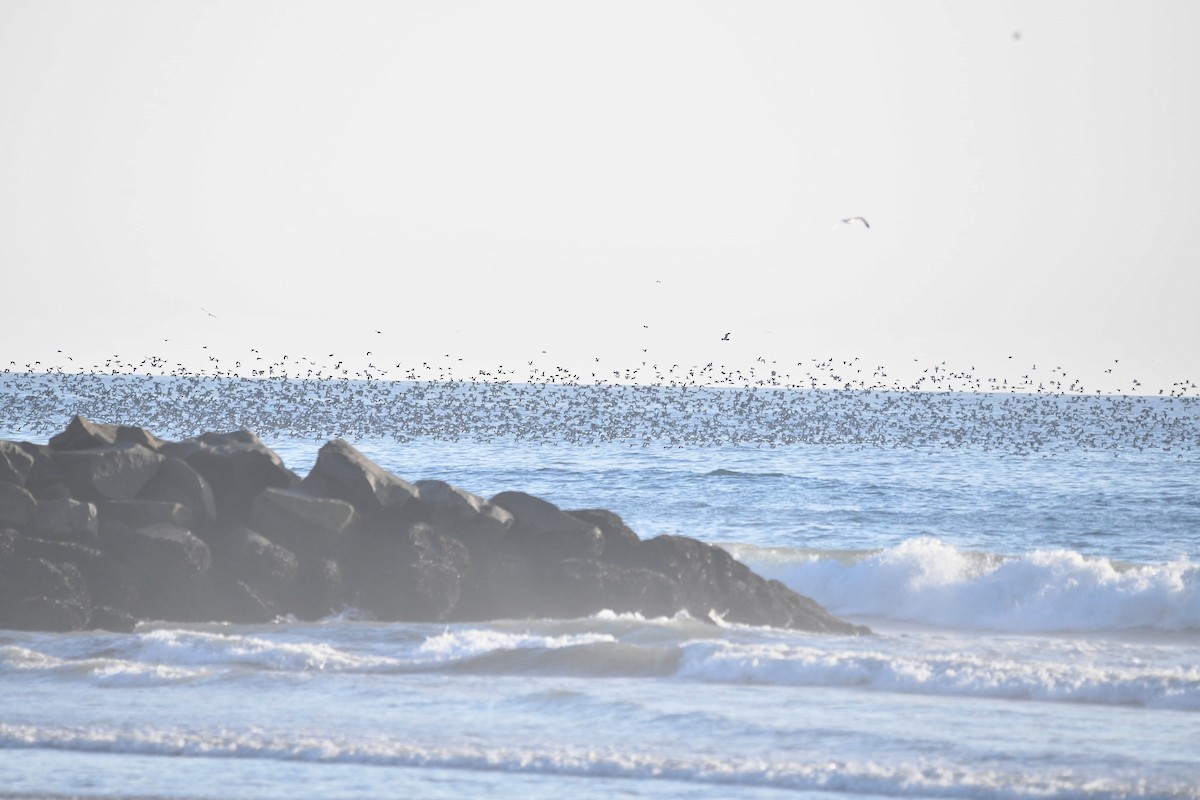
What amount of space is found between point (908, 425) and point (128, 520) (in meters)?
70.2

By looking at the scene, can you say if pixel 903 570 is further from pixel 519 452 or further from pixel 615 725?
pixel 519 452

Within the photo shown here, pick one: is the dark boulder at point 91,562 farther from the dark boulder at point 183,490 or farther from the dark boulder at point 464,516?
the dark boulder at point 464,516

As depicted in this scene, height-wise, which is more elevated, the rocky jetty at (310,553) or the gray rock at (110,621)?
the rocky jetty at (310,553)

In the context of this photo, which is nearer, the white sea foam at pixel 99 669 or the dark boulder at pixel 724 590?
the white sea foam at pixel 99 669

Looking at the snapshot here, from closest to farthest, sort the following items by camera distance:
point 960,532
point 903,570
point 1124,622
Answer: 1. point 1124,622
2. point 903,570
3. point 960,532

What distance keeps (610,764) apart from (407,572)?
24.7 ft

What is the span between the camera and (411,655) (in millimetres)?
16156

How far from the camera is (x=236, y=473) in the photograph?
66.7ft

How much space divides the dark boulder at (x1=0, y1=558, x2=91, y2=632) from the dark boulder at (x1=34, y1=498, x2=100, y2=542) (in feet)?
1.94

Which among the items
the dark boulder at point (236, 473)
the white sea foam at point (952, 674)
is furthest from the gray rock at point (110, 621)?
the white sea foam at point (952, 674)

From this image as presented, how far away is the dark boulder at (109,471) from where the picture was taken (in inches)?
770

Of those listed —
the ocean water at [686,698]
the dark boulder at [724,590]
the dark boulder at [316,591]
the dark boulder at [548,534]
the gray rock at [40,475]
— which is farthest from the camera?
the gray rock at [40,475]

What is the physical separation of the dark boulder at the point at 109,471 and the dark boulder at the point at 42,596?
6.59 ft


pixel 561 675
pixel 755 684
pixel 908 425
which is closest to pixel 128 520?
pixel 561 675
